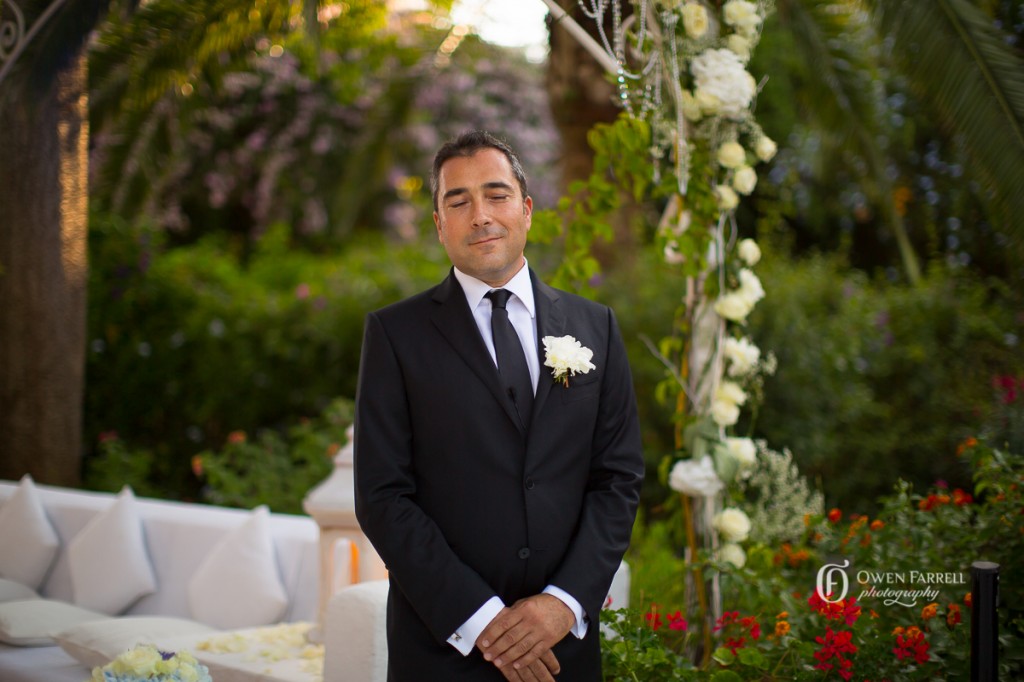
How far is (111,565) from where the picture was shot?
4.23 meters

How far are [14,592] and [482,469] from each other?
3.06 m

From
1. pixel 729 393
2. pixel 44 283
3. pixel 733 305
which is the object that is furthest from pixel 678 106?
pixel 44 283

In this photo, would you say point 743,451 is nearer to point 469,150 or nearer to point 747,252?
point 747,252

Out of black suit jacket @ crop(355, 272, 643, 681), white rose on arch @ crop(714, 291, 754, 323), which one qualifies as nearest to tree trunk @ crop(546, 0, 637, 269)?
white rose on arch @ crop(714, 291, 754, 323)

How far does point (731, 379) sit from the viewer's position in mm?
3584

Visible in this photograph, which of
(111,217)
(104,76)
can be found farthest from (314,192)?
(104,76)

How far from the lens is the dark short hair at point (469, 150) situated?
2352 millimetres

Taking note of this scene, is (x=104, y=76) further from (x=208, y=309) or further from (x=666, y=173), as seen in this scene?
(x=666, y=173)

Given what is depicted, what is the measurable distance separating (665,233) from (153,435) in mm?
5429

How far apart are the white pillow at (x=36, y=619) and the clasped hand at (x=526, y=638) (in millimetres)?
2398

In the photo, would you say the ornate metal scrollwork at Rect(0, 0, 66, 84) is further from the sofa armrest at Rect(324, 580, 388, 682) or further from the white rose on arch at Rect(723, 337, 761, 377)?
Answer: the white rose on arch at Rect(723, 337, 761, 377)

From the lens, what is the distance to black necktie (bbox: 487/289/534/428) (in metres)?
2.30

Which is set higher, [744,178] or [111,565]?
[744,178]

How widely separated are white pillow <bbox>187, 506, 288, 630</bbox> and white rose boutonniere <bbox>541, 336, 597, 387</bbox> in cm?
220
